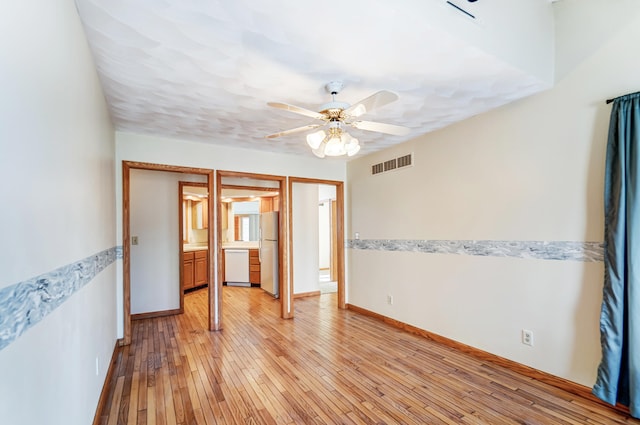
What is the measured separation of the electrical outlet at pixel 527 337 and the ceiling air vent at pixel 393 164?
214cm

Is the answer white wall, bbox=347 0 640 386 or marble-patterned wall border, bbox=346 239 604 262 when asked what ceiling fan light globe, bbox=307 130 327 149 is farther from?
marble-patterned wall border, bbox=346 239 604 262

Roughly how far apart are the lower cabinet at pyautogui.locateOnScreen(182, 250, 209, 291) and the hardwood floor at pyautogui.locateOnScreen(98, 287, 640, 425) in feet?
7.09

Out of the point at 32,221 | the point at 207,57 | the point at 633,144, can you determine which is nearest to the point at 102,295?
the point at 32,221

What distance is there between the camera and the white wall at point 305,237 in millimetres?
5672

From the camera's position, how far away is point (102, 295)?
246cm

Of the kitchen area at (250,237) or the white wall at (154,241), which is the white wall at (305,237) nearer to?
the kitchen area at (250,237)

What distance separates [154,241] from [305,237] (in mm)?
2497

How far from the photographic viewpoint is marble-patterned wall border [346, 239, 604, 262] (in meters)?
2.35

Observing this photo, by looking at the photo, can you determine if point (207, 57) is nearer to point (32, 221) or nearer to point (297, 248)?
point (32, 221)

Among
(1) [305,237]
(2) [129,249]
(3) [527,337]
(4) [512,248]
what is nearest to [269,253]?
(1) [305,237]

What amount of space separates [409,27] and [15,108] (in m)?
1.77

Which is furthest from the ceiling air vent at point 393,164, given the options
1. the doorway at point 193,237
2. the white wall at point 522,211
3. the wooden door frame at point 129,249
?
the doorway at point 193,237

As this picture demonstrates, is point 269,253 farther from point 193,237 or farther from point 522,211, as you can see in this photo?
point 522,211

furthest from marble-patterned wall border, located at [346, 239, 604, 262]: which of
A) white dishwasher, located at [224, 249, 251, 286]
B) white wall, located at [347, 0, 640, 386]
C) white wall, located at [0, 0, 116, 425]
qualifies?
white dishwasher, located at [224, 249, 251, 286]
